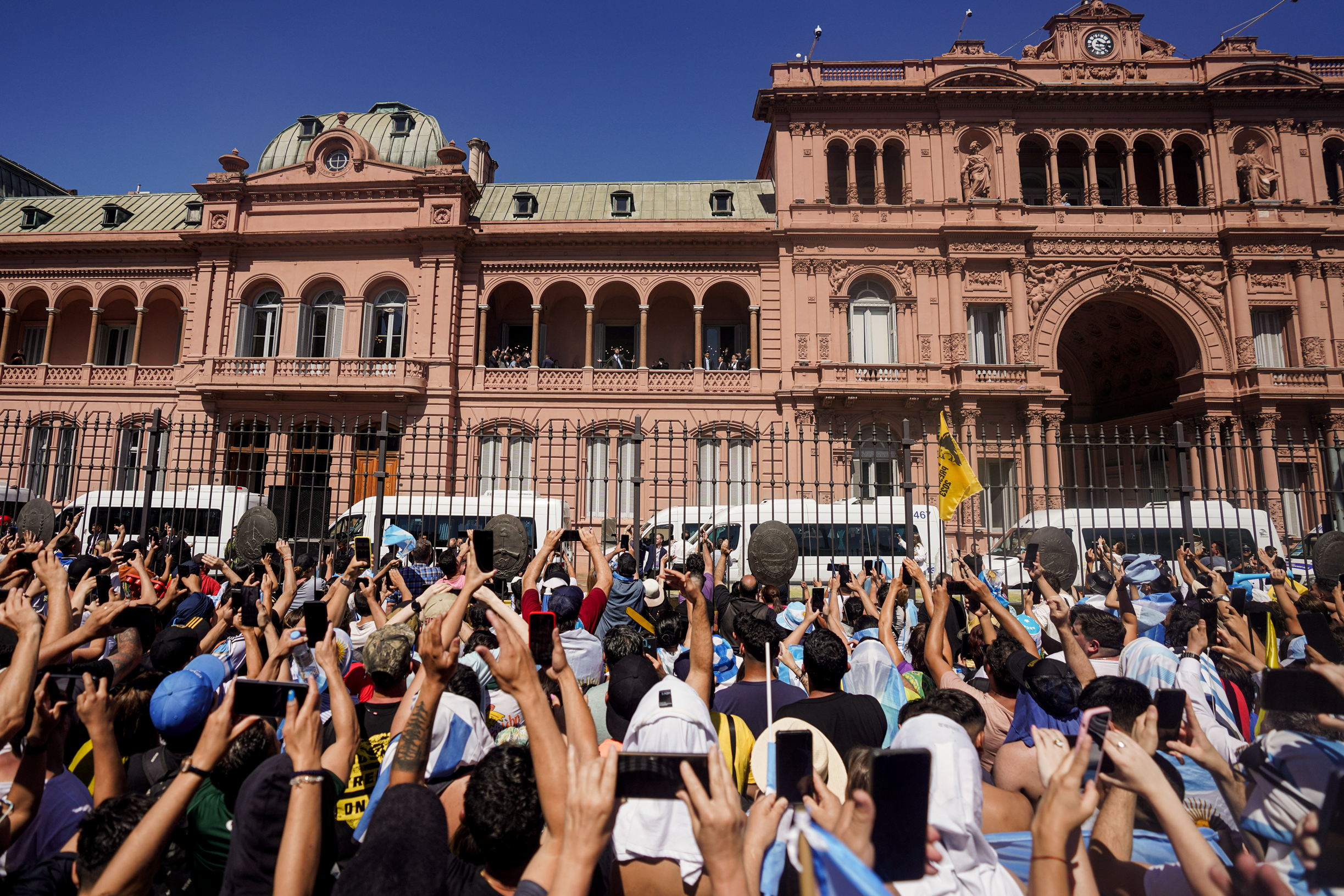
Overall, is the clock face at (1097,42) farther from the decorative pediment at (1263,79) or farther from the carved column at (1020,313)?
the carved column at (1020,313)

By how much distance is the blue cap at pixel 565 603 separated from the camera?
4906 millimetres

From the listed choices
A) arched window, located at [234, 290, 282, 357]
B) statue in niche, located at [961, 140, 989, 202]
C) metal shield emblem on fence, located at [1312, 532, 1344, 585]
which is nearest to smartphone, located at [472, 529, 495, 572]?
metal shield emblem on fence, located at [1312, 532, 1344, 585]

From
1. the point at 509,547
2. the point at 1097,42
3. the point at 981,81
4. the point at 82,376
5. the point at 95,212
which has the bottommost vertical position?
the point at 509,547

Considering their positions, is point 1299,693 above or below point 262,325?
below

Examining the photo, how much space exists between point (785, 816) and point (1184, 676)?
2529mm

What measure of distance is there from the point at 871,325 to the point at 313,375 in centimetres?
1710

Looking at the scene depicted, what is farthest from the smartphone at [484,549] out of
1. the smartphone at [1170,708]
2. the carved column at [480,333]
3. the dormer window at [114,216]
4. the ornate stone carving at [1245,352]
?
the dormer window at [114,216]

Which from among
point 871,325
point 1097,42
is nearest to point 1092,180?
point 1097,42

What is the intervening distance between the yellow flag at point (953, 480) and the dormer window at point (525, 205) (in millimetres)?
18822

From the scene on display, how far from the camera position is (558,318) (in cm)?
2494

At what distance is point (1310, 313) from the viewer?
2095cm

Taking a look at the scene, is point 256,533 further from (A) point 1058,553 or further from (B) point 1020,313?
(B) point 1020,313

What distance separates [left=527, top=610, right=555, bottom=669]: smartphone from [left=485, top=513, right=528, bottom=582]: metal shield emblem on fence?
22.1 feet

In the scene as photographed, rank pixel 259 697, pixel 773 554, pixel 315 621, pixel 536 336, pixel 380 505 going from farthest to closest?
pixel 536 336 < pixel 773 554 < pixel 380 505 < pixel 315 621 < pixel 259 697
